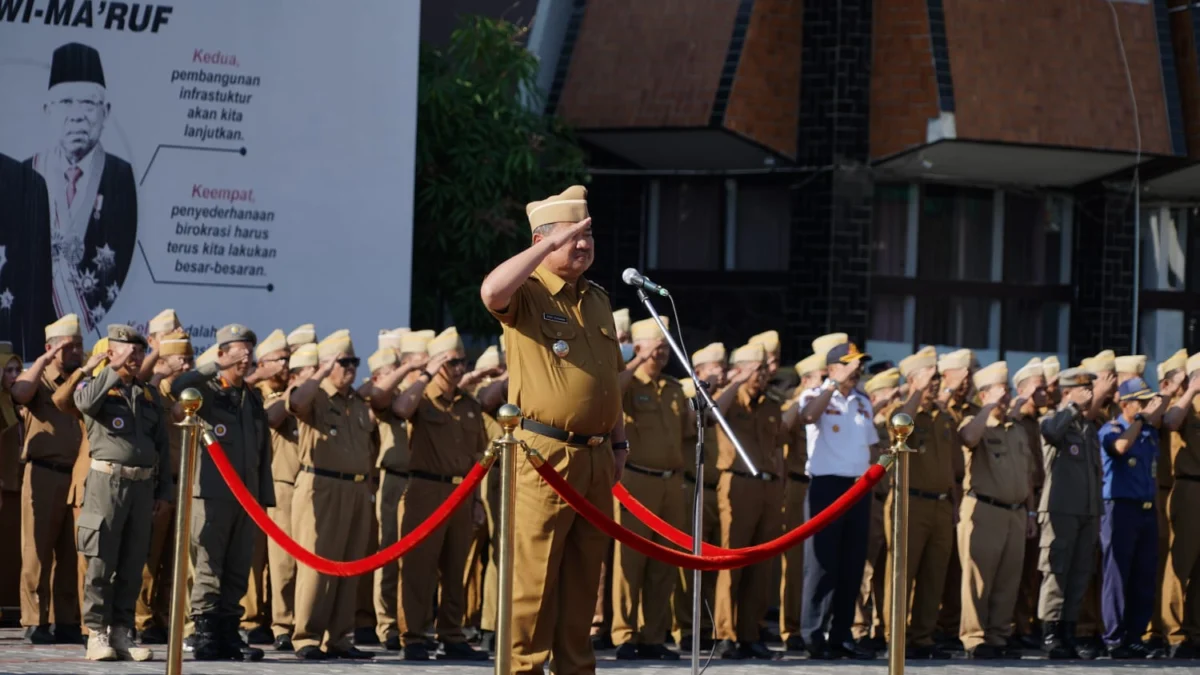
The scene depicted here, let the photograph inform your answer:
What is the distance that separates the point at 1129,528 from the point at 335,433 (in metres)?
5.72

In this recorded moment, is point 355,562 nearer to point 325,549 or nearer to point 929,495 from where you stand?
point 325,549

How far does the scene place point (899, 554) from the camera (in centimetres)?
828

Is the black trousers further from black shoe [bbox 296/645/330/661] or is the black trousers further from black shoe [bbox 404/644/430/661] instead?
black shoe [bbox 296/645/330/661]

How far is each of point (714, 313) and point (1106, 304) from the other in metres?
4.15

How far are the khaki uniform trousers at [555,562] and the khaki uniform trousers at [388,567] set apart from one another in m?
4.49

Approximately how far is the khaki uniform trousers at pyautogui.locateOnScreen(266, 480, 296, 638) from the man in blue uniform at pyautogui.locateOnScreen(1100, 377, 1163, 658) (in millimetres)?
5733

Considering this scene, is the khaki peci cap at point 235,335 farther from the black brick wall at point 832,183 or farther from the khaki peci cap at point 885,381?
the black brick wall at point 832,183

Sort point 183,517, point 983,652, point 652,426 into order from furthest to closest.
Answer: point 983,652, point 652,426, point 183,517

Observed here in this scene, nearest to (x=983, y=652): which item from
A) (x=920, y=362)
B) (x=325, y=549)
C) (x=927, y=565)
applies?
(x=927, y=565)

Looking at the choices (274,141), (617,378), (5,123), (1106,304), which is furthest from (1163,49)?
(617,378)

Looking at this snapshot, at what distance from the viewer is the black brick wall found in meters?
17.9

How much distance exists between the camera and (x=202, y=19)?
14242mm

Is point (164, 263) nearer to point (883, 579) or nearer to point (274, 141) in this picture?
point (274, 141)

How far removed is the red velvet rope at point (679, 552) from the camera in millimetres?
7230
